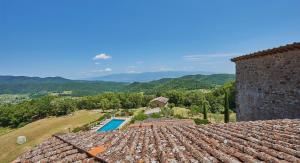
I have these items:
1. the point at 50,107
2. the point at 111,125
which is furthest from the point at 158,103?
the point at 50,107

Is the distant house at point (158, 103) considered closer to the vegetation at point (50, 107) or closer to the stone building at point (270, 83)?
the vegetation at point (50, 107)

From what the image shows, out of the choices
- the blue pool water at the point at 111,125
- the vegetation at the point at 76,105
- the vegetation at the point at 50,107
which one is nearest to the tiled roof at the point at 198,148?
the blue pool water at the point at 111,125

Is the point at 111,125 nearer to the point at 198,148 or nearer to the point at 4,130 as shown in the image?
the point at 4,130

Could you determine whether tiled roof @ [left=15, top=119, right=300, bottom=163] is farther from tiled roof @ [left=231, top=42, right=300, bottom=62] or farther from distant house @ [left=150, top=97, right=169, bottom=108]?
distant house @ [left=150, top=97, right=169, bottom=108]

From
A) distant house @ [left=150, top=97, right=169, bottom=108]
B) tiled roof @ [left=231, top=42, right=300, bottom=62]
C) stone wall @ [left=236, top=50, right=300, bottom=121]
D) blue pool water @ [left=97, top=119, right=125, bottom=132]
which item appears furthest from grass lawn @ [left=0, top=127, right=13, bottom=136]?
tiled roof @ [left=231, top=42, right=300, bottom=62]

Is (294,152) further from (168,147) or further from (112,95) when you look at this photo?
(112,95)

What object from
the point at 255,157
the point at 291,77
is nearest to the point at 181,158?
the point at 255,157
